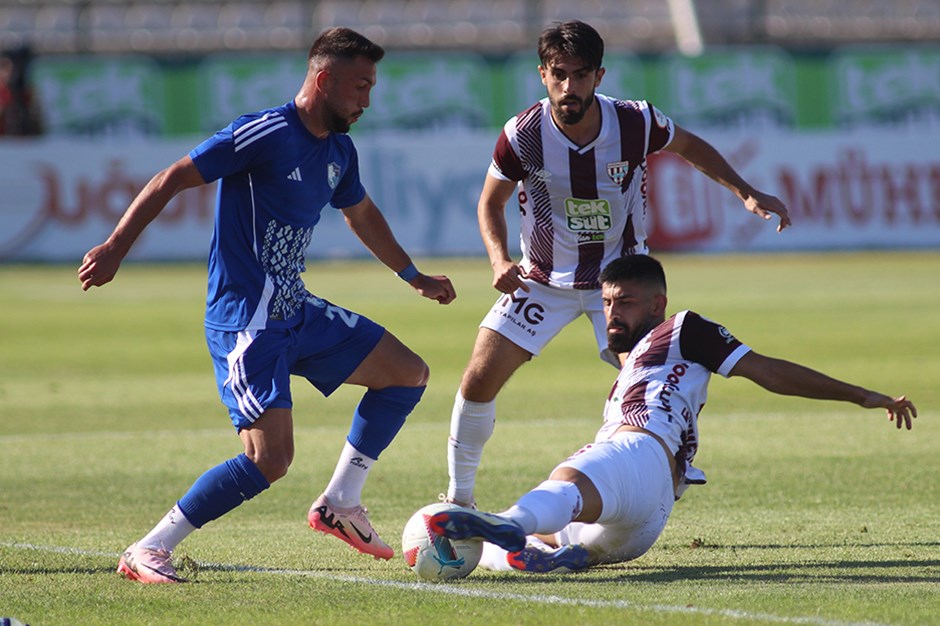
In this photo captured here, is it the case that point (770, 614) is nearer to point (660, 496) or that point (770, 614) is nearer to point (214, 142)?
point (660, 496)

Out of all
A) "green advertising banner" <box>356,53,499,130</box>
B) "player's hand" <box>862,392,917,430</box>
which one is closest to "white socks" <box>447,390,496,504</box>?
"player's hand" <box>862,392,917,430</box>

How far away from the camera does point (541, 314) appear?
759 centimetres

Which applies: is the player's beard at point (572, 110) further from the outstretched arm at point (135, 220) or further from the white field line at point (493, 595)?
the white field line at point (493, 595)

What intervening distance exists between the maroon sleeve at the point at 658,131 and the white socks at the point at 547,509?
2.44 metres

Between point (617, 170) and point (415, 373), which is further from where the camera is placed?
point (617, 170)

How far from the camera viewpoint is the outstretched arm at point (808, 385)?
5.80 meters

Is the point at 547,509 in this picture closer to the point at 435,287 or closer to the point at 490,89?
the point at 435,287

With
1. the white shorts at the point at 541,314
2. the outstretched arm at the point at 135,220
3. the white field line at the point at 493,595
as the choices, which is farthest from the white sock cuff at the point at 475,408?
the outstretched arm at the point at 135,220

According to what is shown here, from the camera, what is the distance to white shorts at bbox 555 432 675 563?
5.84m

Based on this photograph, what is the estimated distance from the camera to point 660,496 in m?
6.03

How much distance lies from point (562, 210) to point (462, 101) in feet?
83.2

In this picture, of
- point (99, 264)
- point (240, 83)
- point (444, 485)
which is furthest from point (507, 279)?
point (240, 83)

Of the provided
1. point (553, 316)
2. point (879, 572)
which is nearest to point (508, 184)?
point (553, 316)

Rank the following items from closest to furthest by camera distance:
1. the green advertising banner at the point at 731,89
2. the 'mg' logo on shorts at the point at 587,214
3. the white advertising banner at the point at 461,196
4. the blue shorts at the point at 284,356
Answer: the blue shorts at the point at 284,356
the 'mg' logo on shorts at the point at 587,214
the white advertising banner at the point at 461,196
the green advertising banner at the point at 731,89
